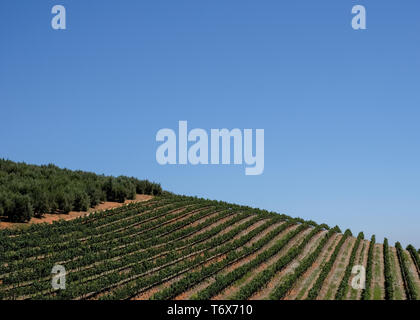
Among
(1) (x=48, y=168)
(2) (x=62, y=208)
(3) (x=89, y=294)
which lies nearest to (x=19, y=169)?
(1) (x=48, y=168)

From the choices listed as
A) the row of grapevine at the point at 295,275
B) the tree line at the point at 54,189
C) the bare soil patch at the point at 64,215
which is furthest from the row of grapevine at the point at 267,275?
the tree line at the point at 54,189

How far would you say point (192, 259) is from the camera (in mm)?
27453

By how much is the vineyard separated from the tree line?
261 centimetres

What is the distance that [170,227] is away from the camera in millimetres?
34094

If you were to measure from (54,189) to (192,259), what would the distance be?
1677cm

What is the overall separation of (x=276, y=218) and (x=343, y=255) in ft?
31.9

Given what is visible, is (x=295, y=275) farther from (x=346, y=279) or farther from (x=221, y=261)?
(x=221, y=261)

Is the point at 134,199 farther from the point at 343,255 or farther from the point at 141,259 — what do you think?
the point at 343,255

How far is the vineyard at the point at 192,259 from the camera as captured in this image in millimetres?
21969

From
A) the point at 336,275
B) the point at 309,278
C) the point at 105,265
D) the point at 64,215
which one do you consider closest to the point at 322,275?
the point at 309,278

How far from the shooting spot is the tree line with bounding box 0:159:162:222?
30703mm

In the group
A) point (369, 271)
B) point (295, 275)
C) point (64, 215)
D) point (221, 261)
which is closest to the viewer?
point (295, 275)

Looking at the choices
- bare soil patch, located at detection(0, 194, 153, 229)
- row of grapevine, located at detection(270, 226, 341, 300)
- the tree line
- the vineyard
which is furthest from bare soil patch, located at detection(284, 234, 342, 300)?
the tree line

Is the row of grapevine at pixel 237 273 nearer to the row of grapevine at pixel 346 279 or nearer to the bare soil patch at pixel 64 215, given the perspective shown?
the row of grapevine at pixel 346 279
